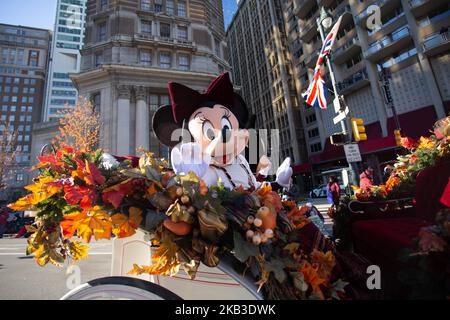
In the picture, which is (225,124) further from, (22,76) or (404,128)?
(22,76)

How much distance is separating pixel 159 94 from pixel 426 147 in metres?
24.5

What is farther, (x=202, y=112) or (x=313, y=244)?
(x=202, y=112)

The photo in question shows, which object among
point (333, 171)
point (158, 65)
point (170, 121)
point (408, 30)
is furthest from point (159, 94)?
point (170, 121)

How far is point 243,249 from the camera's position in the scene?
103 cm

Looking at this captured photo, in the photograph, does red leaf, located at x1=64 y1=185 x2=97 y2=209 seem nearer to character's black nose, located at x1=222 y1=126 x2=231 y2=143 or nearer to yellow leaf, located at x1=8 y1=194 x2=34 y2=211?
yellow leaf, located at x1=8 y1=194 x2=34 y2=211

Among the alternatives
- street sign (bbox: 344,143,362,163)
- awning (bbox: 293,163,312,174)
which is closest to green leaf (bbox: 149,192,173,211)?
street sign (bbox: 344,143,362,163)

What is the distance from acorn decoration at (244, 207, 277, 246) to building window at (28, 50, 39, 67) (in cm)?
10552

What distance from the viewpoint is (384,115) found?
19734mm

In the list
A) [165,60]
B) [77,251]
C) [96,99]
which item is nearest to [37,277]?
[77,251]

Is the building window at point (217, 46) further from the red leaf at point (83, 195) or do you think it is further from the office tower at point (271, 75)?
the red leaf at point (83, 195)

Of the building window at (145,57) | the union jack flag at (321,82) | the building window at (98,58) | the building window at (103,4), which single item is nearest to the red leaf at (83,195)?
the union jack flag at (321,82)

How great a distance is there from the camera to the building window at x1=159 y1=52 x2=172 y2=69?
25125mm

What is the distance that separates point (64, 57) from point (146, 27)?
218 ft
